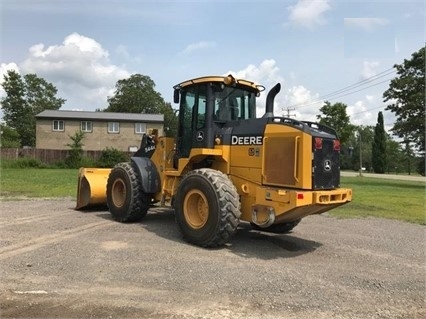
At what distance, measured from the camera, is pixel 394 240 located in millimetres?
9234

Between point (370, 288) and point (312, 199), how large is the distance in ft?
5.59

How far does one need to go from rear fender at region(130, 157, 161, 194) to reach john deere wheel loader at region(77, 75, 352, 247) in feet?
0.07

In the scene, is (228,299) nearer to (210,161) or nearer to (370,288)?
(370,288)

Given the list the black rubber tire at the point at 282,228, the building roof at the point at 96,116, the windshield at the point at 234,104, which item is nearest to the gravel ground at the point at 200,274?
the black rubber tire at the point at 282,228

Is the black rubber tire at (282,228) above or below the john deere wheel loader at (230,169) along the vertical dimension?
below

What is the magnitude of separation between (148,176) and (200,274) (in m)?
4.15

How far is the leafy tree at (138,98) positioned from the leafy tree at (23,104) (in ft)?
45.7

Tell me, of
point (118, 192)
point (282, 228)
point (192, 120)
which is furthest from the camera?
point (118, 192)

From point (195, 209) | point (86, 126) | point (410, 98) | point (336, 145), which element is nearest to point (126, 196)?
point (195, 209)

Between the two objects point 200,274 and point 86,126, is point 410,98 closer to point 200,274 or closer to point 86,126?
point 200,274

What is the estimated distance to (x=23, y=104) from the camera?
80062 mm

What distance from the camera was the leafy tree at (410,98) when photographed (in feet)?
98.7

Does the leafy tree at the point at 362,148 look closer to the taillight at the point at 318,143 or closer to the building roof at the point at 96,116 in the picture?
the building roof at the point at 96,116

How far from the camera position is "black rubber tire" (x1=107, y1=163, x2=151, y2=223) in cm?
972
